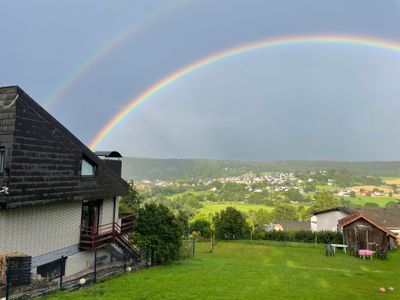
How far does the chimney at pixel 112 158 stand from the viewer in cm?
2480

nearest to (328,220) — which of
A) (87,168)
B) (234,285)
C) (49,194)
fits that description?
(234,285)

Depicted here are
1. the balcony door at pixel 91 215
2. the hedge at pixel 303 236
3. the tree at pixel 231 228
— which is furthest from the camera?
the tree at pixel 231 228

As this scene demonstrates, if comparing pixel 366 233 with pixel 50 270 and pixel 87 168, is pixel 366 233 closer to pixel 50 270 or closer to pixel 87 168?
pixel 87 168

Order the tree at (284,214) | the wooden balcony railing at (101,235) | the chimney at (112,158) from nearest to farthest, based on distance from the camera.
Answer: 1. the wooden balcony railing at (101,235)
2. the chimney at (112,158)
3. the tree at (284,214)

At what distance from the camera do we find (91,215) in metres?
20.0

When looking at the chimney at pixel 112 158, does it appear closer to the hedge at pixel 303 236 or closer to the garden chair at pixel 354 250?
the garden chair at pixel 354 250

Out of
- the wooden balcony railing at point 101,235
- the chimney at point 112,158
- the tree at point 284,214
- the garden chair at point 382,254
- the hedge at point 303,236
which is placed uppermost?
the chimney at point 112,158

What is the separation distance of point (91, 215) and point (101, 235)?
1556 mm

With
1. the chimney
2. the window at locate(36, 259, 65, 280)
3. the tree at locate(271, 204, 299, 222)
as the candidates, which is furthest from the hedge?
the tree at locate(271, 204, 299, 222)

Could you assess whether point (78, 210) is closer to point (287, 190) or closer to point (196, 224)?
point (196, 224)

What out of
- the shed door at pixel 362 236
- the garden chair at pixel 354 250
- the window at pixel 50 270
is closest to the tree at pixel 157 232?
the window at pixel 50 270

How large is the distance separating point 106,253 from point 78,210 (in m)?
4.16

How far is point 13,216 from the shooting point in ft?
45.3

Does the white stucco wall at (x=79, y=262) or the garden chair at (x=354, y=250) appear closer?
the white stucco wall at (x=79, y=262)
